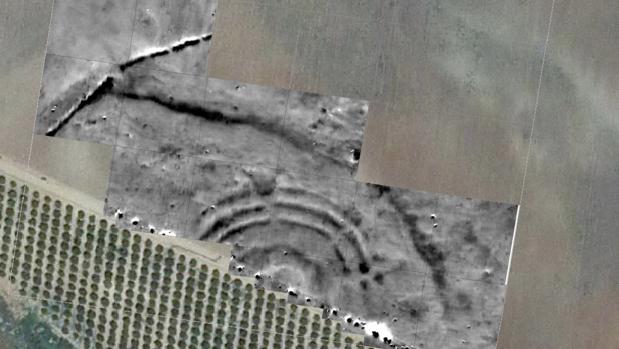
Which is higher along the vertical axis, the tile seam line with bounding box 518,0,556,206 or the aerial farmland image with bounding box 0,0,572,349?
the tile seam line with bounding box 518,0,556,206

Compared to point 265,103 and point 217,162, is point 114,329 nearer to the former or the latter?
point 217,162

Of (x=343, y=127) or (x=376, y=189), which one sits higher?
(x=343, y=127)

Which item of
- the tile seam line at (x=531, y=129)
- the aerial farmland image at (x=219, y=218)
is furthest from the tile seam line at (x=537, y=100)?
the aerial farmland image at (x=219, y=218)

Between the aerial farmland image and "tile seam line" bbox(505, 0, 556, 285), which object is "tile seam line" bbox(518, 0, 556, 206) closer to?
"tile seam line" bbox(505, 0, 556, 285)

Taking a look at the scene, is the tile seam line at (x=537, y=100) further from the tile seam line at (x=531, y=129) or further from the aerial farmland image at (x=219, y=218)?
the aerial farmland image at (x=219, y=218)

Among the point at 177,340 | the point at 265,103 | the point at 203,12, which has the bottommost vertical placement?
the point at 177,340

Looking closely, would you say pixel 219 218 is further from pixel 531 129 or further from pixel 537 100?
pixel 537 100

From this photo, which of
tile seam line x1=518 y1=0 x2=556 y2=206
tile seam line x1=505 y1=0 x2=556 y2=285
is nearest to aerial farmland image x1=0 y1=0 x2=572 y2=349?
tile seam line x1=505 y1=0 x2=556 y2=285

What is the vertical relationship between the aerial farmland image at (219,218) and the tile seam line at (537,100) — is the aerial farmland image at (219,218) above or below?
below

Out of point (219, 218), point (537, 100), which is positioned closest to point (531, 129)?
point (537, 100)

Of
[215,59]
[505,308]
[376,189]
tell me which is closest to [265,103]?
[215,59]
